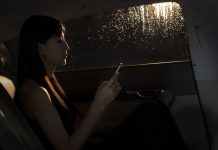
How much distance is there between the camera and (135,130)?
143 cm

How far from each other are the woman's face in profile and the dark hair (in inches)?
0.7

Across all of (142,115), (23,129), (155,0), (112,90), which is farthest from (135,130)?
(155,0)

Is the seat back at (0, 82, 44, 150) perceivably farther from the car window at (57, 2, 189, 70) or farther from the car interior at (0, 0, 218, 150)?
the car window at (57, 2, 189, 70)

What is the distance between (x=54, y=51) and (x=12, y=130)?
405 mm

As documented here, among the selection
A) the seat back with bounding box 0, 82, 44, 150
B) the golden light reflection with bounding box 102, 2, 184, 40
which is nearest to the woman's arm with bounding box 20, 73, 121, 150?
the seat back with bounding box 0, 82, 44, 150

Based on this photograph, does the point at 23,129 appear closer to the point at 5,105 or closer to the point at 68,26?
the point at 5,105

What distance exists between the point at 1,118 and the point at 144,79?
0.89 meters

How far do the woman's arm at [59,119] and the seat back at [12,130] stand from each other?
0.36ft

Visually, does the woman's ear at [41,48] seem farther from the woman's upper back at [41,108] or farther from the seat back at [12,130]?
the seat back at [12,130]

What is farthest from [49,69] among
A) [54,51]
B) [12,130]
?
[12,130]

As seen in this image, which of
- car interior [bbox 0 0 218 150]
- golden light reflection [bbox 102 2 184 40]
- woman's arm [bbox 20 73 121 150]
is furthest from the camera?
golden light reflection [bbox 102 2 184 40]

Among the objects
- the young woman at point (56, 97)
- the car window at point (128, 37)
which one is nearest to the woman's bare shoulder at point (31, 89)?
the young woman at point (56, 97)

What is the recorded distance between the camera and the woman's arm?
1.26 m

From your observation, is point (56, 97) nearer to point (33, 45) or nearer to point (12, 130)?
point (33, 45)
